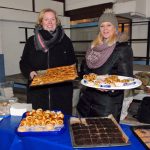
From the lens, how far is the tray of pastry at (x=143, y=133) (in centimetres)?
108

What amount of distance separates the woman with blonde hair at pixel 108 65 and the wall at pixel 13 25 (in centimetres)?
322

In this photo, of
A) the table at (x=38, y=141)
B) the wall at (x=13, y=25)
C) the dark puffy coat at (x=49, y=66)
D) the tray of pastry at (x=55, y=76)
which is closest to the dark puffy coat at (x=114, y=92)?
the tray of pastry at (x=55, y=76)

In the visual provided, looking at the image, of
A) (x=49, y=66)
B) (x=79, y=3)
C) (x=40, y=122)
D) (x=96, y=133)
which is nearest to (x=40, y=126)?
(x=40, y=122)

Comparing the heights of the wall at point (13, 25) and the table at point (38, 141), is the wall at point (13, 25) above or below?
above

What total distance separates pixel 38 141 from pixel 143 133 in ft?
1.69

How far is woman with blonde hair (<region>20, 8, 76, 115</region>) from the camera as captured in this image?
6.25ft

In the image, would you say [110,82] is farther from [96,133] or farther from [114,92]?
[96,133]

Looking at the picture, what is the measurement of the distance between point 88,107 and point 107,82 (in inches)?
11.0

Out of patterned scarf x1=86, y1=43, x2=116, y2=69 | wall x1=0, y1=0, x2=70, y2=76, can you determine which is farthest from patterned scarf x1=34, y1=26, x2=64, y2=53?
wall x1=0, y1=0, x2=70, y2=76

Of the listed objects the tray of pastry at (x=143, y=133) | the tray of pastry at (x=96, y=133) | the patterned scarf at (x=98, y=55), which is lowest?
the tray of pastry at (x=143, y=133)

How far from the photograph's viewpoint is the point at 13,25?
4.83 metres

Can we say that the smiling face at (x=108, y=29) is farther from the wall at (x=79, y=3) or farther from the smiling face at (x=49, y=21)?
the wall at (x=79, y=3)

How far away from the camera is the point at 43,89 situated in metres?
1.97

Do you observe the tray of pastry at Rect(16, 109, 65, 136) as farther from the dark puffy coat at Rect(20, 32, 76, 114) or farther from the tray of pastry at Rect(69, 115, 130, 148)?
the dark puffy coat at Rect(20, 32, 76, 114)
